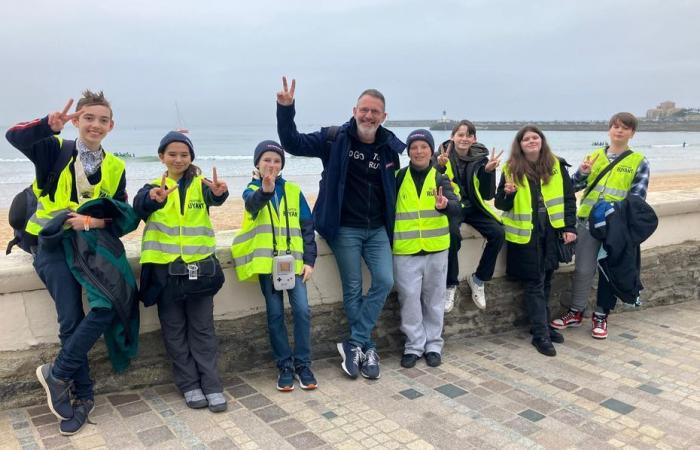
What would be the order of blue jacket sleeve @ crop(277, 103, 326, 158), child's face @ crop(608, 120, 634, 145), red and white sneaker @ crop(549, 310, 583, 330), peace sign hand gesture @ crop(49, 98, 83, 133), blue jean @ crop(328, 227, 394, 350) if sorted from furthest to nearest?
red and white sneaker @ crop(549, 310, 583, 330)
child's face @ crop(608, 120, 634, 145)
blue jean @ crop(328, 227, 394, 350)
blue jacket sleeve @ crop(277, 103, 326, 158)
peace sign hand gesture @ crop(49, 98, 83, 133)

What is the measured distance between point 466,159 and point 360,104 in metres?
1.14

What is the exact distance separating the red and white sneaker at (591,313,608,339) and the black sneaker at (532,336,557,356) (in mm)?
574

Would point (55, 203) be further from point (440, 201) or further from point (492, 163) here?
point (492, 163)

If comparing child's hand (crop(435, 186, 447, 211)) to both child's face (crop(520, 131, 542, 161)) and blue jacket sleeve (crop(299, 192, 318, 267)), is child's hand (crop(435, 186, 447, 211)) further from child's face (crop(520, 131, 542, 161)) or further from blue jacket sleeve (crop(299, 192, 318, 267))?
child's face (crop(520, 131, 542, 161))

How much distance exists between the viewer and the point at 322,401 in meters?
3.42

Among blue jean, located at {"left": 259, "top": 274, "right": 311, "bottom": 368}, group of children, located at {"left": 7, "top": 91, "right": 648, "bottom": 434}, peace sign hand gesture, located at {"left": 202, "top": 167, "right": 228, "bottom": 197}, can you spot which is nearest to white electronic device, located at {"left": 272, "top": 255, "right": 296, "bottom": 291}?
group of children, located at {"left": 7, "top": 91, "right": 648, "bottom": 434}

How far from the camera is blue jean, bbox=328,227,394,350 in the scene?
3.90m

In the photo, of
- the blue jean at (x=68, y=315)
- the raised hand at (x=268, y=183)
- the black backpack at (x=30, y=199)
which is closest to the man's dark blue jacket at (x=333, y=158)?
the raised hand at (x=268, y=183)

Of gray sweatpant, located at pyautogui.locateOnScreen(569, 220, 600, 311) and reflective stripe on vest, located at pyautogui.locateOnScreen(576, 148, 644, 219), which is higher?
reflective stripe on vest, located at pyautogui.locateOnScreen(576, 148, 644, 219)

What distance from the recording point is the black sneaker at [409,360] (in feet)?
13.2

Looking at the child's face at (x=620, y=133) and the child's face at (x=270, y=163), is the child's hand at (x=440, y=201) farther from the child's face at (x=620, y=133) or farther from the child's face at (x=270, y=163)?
the child's face at (x=620, y=133)

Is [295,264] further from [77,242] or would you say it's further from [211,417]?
[77,242]

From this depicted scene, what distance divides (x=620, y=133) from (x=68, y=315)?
14.5 ft

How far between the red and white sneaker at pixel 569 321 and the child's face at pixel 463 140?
1.79 metres
